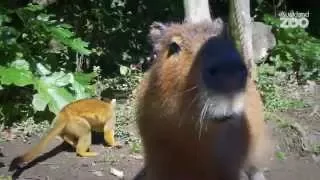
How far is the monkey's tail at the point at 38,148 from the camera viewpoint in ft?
18.7

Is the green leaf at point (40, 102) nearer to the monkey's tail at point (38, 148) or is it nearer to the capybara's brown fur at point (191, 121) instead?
the monkey's tail at point (38, 148)

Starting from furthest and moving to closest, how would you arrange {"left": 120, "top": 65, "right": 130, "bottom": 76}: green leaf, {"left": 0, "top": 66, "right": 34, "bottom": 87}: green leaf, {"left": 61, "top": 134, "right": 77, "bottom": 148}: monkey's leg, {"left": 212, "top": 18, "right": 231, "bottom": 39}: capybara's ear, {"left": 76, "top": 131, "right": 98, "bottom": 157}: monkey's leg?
{"left": 120, "top": 65, "right": 130, "bottom": 76}: green leaf < {"left": 0, "top": 66, "right": 34, "bottom": 87}: green leaf < {"left": 61, "top": 134, "right": 77, "bottom": 148}: monkey's leg < {"left": 76, "top": 131, "right": 98, "bottom": 157}: monkey's leg < {"left": 212, "top": 18, "right": 231, "bottom": 39}: capybara's ear

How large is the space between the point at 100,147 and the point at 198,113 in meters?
4.22

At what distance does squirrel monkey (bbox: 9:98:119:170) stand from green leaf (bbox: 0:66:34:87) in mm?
651

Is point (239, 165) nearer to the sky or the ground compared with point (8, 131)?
nearer to the sky

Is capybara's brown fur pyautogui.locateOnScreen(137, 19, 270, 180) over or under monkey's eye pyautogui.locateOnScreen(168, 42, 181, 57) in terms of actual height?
under

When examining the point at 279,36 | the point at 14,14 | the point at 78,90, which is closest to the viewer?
the point at 78,90

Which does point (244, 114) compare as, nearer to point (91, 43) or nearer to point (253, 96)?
point (253, 96)

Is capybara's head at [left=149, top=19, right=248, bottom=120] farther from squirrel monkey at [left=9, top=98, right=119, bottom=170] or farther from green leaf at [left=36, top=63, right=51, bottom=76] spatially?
green leaf at [left=36, top=63, right=51, bottom=76]

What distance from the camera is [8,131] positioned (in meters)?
6.69

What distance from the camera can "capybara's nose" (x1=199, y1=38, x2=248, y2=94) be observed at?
2109mm

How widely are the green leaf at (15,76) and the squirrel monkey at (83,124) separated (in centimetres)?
65

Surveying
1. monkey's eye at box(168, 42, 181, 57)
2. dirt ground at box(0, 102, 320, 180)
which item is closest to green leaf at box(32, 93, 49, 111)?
dirt ground at box(0, 102, 320, 180)

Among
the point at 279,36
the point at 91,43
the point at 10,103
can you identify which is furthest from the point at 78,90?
the point at 279,36
